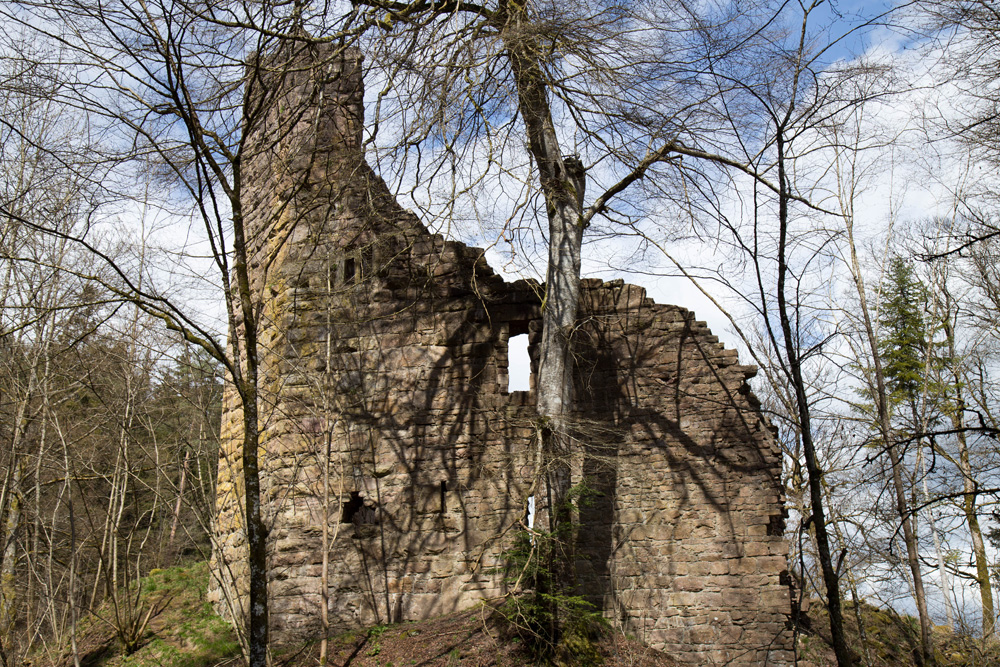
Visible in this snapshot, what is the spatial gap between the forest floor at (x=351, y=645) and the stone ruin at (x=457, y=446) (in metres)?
0.33

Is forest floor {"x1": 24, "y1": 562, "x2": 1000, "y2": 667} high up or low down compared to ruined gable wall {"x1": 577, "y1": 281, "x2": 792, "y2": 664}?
down

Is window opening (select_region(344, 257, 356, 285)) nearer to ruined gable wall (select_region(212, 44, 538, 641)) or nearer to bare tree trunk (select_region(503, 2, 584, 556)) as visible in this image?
ruined gable wall (select_region(212, 44, 538, 641))

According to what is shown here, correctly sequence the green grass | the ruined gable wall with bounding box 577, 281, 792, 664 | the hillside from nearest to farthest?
the hillside → the green grass → the ruined gable wall with bounding box 577, 281, 792, 664

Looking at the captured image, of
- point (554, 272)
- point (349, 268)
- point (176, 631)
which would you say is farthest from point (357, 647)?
point (554, 272)

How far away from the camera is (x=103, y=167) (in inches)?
230

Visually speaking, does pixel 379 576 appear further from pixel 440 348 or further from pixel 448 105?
pixel 448 105

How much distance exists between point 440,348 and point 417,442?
114cm

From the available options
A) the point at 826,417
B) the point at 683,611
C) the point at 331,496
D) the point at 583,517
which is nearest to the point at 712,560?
the point at 683,611

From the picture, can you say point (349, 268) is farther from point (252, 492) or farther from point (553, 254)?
point (252, 492)

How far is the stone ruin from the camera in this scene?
7.80m

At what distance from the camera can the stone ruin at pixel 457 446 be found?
7.80 meters

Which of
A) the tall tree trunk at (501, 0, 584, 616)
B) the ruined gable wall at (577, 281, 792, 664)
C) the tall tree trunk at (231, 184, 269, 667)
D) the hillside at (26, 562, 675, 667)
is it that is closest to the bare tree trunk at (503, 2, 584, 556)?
the tall tree trunk at (501, 0, 584, 616)

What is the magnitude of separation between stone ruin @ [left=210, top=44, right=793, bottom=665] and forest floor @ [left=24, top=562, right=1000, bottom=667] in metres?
0.33

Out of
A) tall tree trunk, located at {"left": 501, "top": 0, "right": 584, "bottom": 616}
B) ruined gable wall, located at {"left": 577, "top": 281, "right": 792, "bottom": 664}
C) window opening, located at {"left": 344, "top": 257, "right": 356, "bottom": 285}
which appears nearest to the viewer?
tall tree trunk, located at {"left": 501, "top": 0, "right": 584, "bottom": 616}
